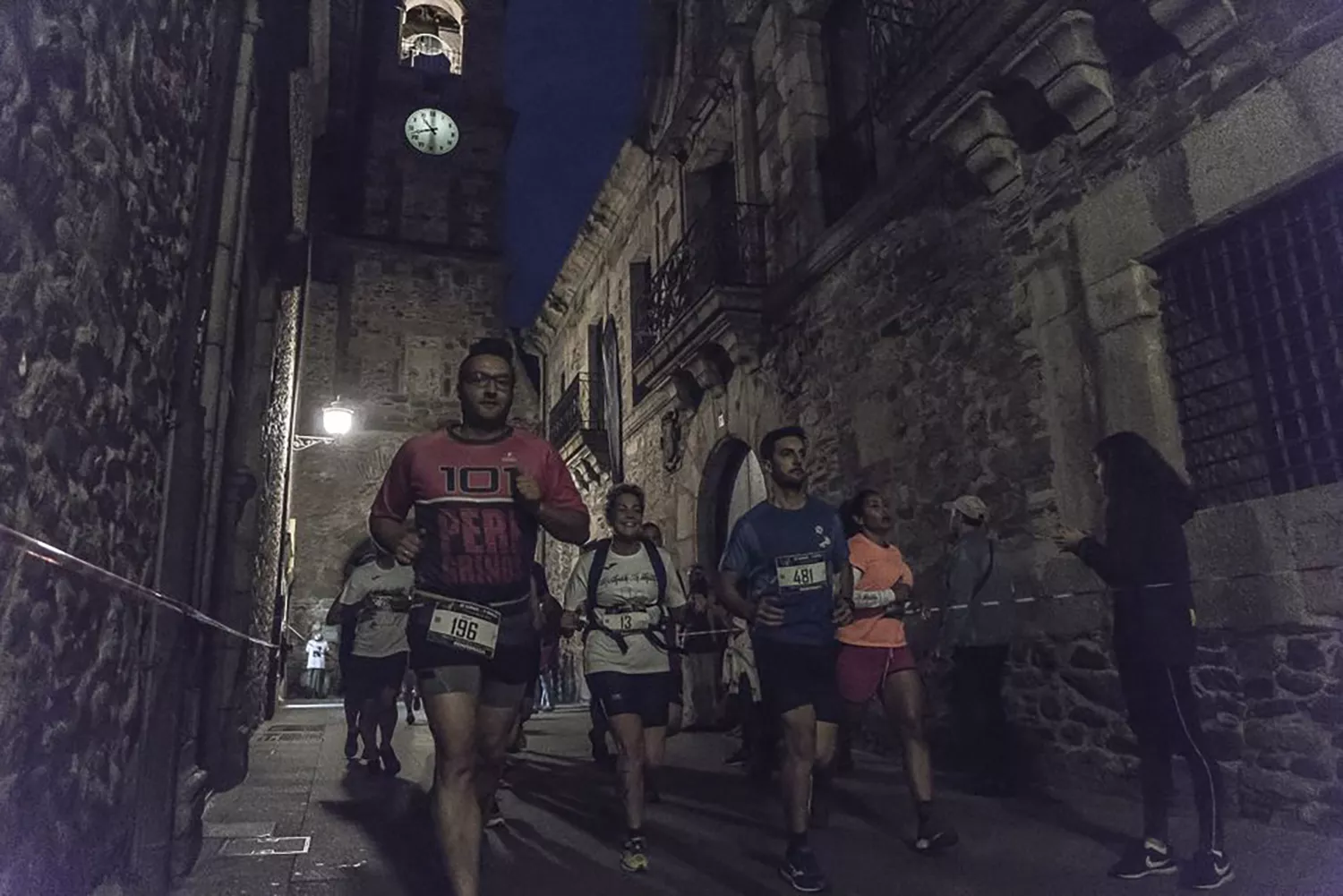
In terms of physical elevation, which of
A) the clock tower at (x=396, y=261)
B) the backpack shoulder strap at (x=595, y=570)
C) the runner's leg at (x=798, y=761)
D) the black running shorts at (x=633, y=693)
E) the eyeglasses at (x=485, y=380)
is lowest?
the runner's leg at (x=798, y=761)

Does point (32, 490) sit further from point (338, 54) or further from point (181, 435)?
point (338, 54)

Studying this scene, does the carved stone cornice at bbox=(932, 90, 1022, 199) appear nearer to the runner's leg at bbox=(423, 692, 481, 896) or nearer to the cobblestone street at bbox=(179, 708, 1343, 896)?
the cobblestone street at bbox=(179, 708, 1343, 896)

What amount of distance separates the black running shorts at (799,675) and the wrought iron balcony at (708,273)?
5.65 m

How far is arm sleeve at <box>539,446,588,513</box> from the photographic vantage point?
3127 millimetres

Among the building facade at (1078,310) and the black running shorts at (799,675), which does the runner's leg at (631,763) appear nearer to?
the black running shorts at (799,675)

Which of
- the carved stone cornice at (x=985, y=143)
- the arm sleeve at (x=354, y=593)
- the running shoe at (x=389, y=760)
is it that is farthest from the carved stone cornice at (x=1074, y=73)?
the running shoe at (x=389, y=760)

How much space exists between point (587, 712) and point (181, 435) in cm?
935

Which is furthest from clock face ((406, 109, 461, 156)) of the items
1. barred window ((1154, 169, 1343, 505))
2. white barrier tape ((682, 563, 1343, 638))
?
barred window ((1154, 169, 1343, 505))

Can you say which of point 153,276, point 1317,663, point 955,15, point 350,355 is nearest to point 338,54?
point 955,15

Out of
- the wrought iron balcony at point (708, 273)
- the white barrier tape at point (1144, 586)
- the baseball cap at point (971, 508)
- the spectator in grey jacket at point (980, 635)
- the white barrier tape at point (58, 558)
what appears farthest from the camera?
the wrought iron balcony at point (708, 273)

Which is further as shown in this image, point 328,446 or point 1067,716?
point 328,446

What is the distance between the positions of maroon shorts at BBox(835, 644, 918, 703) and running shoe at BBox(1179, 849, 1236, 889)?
1290 millimetres

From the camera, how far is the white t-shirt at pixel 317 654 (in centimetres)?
1672

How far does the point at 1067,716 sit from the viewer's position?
535 centimetres
